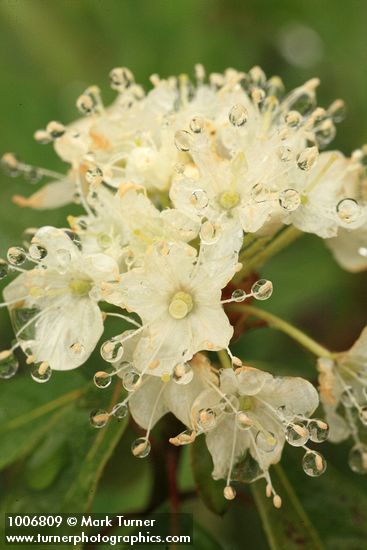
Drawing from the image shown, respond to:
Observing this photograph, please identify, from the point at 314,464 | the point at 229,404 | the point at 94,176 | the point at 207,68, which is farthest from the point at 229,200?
the point at 207,68

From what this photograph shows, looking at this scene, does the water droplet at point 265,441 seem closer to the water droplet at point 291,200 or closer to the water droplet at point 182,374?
the water droplet at point 182,374

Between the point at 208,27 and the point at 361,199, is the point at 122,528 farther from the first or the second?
the point at 208,27

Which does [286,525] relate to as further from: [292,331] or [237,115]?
[237,115]

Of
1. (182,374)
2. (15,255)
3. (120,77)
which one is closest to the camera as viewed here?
(182,374)

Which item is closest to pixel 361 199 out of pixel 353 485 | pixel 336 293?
pixel 353 485

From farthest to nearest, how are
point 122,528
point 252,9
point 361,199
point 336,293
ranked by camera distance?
1. point 252,9
2. point 336,293
3. point 122,528
4. point 361,199

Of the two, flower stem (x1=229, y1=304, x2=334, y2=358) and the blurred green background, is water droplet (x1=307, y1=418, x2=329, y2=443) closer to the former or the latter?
flower stem (x1=229, y1=304, x2=334, y2=358)
